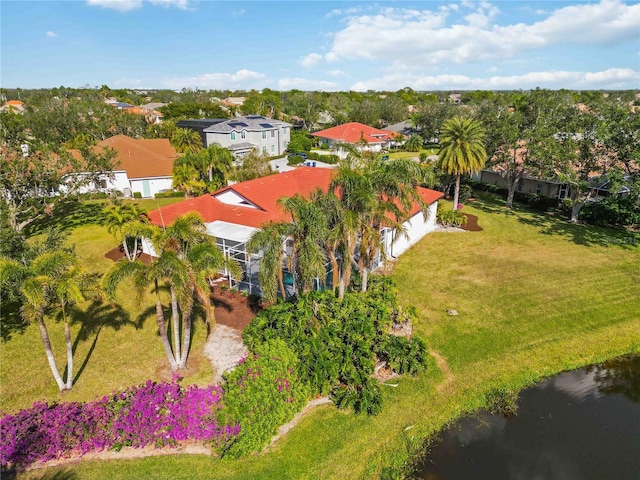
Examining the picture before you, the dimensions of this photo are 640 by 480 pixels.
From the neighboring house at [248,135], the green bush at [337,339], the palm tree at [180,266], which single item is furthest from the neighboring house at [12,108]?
the green bush at [337,339]

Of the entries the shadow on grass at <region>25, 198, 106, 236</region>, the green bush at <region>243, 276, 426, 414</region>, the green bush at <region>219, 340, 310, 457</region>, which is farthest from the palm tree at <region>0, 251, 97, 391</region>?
the shadow on grass at <region>25, 198, 106, 236</region>

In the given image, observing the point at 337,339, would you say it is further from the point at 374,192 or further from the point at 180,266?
the point at 180,266

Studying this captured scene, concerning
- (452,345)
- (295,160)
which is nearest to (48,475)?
(452,345)

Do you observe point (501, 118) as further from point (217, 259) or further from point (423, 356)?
point (217, 259)

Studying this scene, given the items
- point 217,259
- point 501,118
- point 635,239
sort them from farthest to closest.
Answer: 1. point 501,118
2. point 635,239
3. point 217,259

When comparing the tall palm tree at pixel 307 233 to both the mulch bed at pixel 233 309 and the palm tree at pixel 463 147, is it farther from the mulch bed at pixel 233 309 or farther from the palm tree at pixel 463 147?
the palm tree at pixel 463 147

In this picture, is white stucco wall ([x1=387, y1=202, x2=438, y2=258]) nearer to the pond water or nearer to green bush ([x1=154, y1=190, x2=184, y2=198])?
the pond water

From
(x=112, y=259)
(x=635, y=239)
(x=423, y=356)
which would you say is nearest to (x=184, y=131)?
(x=112, y=259)
